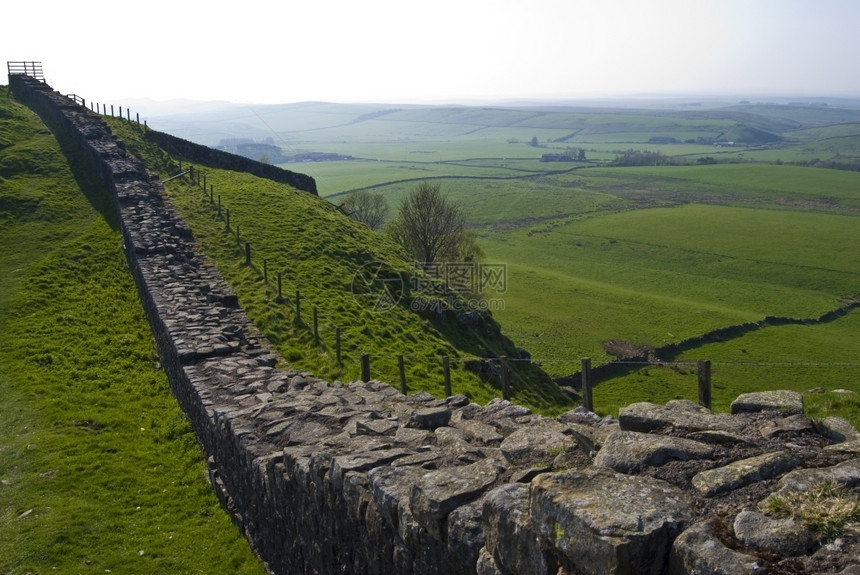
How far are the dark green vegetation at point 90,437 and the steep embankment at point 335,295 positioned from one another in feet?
Result: 16.7

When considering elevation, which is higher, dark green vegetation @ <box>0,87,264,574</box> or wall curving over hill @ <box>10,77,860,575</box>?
wall curving over hill @ <box>10,77,860,575</box>

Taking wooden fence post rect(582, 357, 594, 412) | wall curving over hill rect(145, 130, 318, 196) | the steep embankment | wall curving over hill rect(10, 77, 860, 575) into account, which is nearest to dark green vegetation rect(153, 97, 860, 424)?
wooden fence post rect(582, 357, 594, 412)

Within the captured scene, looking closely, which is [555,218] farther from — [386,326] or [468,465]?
[468,465]

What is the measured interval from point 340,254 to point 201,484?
2429 centimetres

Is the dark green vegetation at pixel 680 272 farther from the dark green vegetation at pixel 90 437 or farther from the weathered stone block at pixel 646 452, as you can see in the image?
the dark green vegetation at pixel 90 437

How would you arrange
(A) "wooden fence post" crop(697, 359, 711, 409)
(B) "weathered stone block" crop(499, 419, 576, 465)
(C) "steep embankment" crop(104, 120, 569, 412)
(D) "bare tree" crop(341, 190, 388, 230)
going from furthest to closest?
(D) "bare tree" crop(341, 190, 388, 230), (C) "steep embankment" crop(104, 120, 569, 412), (A) "wooden fence post" crop(697, 359, 711, 409), (B) "weathered stone block" crop(499, 419, 576, 465)

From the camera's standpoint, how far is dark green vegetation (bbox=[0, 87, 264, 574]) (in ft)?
40.8

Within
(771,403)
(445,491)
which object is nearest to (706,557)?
(445,491)

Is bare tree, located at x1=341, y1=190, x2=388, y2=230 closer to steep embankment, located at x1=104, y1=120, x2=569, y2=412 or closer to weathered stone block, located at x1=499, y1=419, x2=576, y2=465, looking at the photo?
steep embankment, located at x1=104, y1=120, x2=569, y2=412

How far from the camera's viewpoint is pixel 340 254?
38406 millimetres

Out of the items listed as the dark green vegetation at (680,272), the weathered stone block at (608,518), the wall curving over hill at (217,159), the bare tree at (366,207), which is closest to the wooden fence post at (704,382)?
the dark green vegetation at (680,272)

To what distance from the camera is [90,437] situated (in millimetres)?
16328

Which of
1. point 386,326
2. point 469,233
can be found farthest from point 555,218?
point 386,326

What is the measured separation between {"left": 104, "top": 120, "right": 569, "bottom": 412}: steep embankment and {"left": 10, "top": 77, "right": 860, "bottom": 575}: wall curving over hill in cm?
1029
